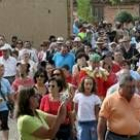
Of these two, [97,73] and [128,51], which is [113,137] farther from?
[128,51]

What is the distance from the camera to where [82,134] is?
10.8m

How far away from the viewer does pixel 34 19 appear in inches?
1018

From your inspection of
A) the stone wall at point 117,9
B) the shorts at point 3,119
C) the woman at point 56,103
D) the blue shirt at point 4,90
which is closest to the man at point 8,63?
the blue shirt at point 4,90

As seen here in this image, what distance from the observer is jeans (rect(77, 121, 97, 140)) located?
10.8 meters

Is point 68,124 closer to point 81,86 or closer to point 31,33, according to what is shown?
point 81,86

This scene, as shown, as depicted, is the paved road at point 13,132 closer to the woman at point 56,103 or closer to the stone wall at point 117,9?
the woman at point 56,103

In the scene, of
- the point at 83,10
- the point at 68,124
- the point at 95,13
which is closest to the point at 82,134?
the point at 68,124

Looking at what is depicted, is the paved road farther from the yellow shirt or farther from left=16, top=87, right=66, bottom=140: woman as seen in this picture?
left=16, top=87, right=66, bottom=140: woman

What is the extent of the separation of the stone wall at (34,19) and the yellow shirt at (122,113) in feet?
54.8

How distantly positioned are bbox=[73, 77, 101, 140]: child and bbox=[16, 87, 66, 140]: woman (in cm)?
357

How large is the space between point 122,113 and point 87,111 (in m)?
2.45

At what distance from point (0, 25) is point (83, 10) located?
31753 mm

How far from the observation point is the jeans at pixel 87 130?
10.8 meters

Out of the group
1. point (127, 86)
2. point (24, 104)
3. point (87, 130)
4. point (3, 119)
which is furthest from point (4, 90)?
point (24, 104)
